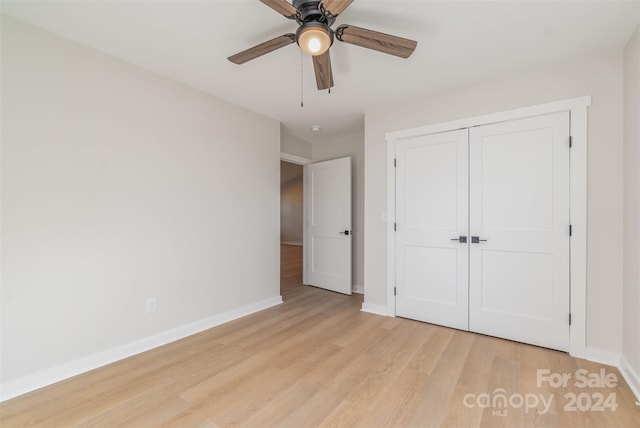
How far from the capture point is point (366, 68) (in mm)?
2350

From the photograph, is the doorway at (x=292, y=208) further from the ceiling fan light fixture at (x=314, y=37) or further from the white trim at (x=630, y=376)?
the ceiling fan light fixture at (x=314, y=37)

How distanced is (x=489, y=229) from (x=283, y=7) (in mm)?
2459

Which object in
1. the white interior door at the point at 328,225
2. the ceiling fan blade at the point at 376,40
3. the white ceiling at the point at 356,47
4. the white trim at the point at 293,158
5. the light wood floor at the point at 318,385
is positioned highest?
the white ceiling at the point at 356,47

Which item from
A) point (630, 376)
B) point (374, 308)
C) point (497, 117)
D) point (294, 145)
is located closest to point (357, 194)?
point (294, 145)

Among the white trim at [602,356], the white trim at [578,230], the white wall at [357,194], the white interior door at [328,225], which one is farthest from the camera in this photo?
the white wall at [357,194]

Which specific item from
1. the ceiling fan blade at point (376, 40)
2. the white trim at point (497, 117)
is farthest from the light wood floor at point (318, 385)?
the ceiling fan blade at point (376, 40)

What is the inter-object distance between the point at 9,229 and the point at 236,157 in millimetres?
1891

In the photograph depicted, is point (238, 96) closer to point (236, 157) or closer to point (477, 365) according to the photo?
point (236, 157)

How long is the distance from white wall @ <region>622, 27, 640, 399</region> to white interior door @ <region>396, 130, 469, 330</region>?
1058 mm

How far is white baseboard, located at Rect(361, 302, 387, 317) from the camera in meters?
3.18

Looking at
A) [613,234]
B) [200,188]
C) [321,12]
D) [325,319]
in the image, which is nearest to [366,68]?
[321,12]

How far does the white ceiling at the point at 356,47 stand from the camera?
1684mm

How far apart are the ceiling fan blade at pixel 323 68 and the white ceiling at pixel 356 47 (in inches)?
12.1

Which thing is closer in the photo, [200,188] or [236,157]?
[200,188]
